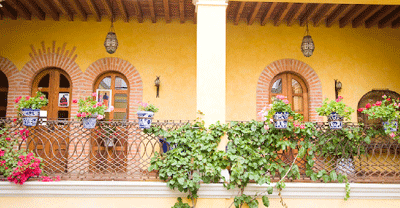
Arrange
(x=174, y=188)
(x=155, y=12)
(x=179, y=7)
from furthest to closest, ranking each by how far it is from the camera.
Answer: (x=155, y=12) → (x=179, y=7) → (x=174, y=188)

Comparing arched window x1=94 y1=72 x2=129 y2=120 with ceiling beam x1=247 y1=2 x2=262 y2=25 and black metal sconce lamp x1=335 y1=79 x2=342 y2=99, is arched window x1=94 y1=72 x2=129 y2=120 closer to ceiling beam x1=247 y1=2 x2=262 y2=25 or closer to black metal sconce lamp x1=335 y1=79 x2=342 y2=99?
ceiling beam x1=247 y1=2 x2=262 y2=25

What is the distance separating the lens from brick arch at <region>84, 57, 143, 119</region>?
21.3 feet

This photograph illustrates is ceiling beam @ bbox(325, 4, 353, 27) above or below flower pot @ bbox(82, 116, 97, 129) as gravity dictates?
above

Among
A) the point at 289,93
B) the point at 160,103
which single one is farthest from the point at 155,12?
the point at 289,93

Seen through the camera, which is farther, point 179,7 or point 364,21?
point 364,21

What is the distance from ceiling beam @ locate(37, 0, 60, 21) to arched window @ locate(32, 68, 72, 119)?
1180mm

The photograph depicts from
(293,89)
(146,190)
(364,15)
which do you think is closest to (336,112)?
(293,89)

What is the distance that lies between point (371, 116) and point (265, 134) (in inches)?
64.2

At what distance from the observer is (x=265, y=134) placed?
4.27 metres

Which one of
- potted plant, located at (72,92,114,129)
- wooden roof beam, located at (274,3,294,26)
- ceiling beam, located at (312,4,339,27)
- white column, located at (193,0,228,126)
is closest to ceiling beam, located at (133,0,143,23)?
white column, located at (193,0,228,126)

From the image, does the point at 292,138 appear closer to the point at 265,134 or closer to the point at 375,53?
the point at 265,134

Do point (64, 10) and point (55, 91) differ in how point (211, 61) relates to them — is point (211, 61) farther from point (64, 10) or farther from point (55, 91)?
point (55, 91)

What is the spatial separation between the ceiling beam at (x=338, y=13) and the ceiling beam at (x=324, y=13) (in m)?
0.14

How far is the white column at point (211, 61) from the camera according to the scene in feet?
14.0
